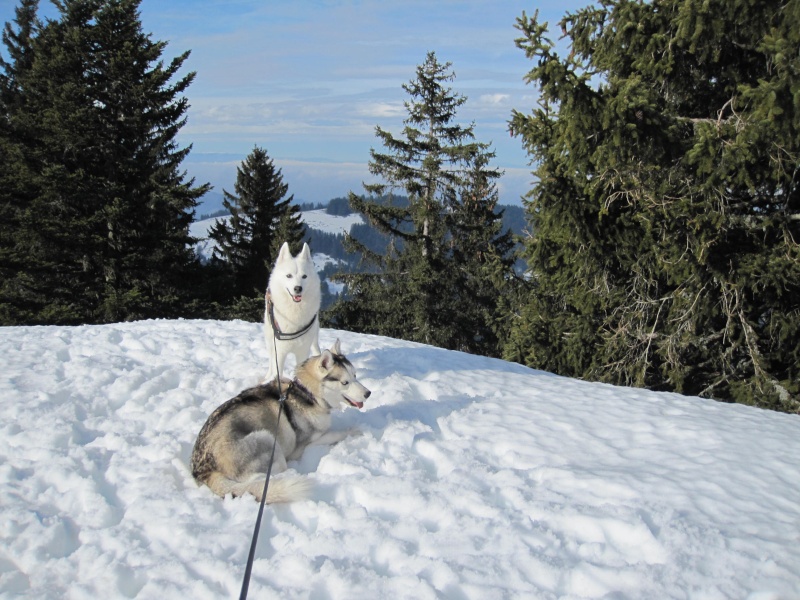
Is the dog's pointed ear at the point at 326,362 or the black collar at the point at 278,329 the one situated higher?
the black collar at the point at 278,329

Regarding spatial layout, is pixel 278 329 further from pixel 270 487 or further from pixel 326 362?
pixel 270 487

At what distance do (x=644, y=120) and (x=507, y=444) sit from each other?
609cm

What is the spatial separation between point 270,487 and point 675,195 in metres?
8.79

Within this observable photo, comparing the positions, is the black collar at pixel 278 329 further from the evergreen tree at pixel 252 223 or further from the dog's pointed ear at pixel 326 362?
the evergreen tree at pixel 252 223

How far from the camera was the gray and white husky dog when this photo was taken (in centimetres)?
405

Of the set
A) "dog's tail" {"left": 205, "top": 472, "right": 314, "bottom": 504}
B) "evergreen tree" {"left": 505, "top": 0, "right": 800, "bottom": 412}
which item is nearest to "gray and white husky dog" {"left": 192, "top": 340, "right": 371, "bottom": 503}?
"dog's tail" {"left": 205, "top": 472, "right": 314, "bottom": 504}

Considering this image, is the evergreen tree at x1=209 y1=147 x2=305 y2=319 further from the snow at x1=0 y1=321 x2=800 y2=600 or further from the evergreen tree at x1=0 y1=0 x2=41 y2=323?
the snow at x1=0 y1=321 x2=800 y2=600

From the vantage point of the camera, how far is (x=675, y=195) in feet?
29.8

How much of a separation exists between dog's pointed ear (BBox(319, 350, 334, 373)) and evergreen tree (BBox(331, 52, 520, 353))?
71.2ft

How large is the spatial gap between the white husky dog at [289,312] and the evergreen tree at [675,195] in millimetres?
4940

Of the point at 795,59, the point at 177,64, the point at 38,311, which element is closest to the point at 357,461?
the point at 795,59

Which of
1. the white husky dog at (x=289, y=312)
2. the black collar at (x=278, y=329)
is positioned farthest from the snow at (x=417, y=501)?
the black collar at (x=278, y=329)

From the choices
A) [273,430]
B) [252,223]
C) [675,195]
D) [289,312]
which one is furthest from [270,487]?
[252,223]

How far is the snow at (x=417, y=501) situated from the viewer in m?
3.10
